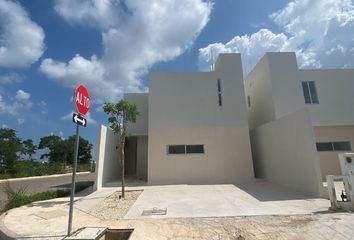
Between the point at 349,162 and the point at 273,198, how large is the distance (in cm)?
251

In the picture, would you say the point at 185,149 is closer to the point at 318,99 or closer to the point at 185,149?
the point at 185,149

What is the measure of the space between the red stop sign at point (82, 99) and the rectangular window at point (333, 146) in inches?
456

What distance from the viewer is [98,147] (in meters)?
9.85

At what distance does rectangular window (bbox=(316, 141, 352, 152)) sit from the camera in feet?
36.1

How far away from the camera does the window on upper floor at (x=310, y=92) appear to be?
11.4 m

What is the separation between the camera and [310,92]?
11531 millimetres

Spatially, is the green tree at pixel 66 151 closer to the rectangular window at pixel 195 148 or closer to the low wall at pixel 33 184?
the low wall at pixel 33 184

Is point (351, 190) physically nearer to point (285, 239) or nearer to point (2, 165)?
point (285, 239)

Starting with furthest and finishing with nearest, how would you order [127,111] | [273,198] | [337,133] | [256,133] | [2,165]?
[2,165]
[256,133]
[337,133]
[127,111]
[273,198]

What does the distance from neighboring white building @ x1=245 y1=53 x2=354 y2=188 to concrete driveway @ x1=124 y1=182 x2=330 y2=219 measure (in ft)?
14.0

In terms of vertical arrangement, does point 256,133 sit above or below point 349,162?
above

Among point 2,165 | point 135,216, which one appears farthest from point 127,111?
point 2,165

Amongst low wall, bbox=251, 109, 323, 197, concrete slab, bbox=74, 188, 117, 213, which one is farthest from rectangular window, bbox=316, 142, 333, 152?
concrete slab, bbox=74, 188, 117, 213

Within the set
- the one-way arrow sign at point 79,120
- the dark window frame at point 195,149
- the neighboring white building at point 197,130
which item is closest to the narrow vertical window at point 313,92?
the neighboring white building at point 197,130
